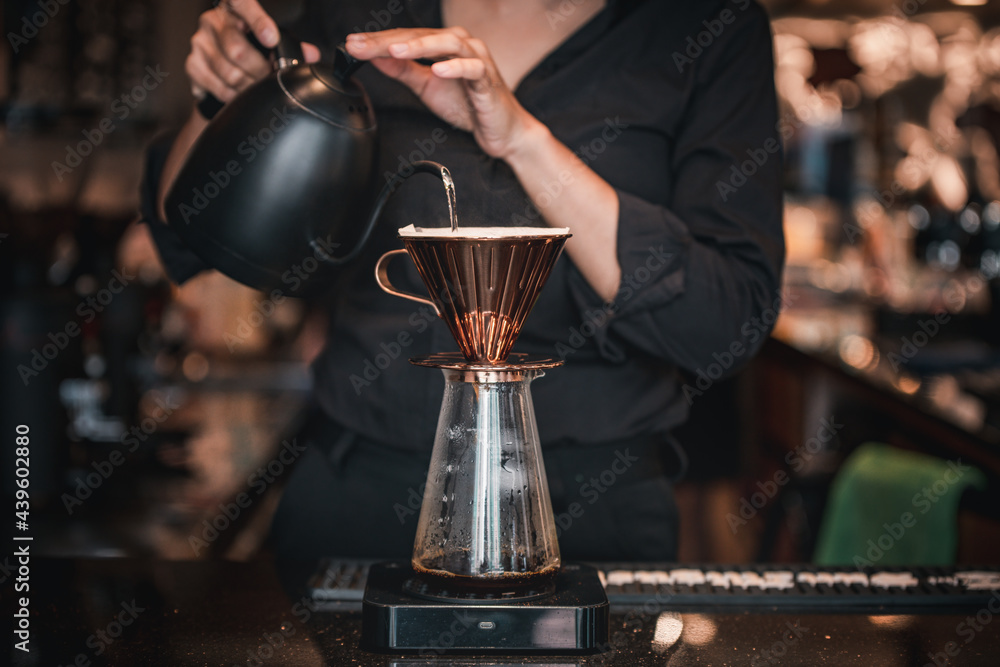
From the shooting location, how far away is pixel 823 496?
2.71m

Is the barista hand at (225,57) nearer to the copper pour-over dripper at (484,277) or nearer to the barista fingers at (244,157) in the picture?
the barista fingers at (244,157)

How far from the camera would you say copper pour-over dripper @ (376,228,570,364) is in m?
0.78

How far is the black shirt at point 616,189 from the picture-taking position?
42.1 inches

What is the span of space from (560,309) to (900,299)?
3.49 metres

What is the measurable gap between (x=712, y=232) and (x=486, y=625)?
510mm

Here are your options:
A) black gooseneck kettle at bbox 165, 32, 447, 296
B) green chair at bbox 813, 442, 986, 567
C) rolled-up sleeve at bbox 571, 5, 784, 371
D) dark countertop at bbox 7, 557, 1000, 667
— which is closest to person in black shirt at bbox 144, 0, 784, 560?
rolled-up sleeve at bbox 571, 5, 784, 371

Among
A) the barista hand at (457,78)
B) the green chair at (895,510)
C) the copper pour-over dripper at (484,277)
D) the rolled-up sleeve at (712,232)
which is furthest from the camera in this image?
the green chair at (895,510)

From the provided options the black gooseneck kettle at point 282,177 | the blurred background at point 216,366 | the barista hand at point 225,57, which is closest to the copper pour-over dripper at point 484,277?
the black gooseneck kettle at point 282,177

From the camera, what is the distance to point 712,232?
42.2 inches

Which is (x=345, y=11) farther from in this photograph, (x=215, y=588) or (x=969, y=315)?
(x=969, y=315)

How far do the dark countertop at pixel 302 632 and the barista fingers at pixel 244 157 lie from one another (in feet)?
1.24

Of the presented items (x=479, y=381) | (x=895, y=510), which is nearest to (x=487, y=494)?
(x=479, y=381)

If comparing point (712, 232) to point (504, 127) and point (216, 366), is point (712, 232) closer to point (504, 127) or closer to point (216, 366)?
point (504, 127)

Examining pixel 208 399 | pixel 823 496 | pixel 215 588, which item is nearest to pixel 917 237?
pixel 823 496
